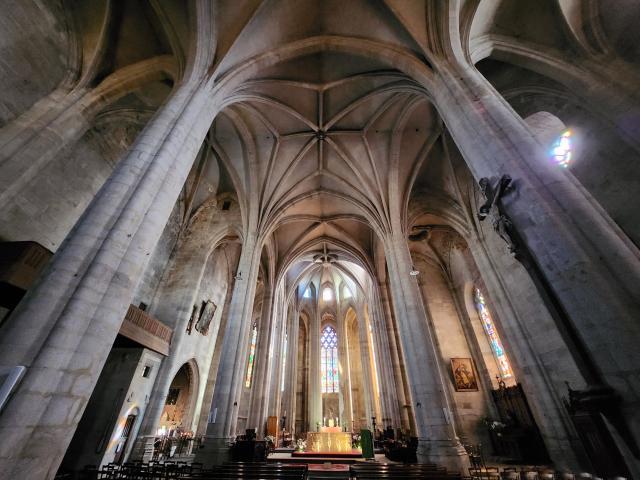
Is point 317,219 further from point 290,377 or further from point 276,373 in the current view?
point 290,377

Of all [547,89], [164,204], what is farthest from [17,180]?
[547,89]

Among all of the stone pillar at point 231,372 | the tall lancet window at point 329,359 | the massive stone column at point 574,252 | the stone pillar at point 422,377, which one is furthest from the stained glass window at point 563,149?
the tall lancet window at point 329,359

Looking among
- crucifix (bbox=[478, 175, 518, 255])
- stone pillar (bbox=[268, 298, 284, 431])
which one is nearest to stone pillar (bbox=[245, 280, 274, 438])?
stone pillar (bbox=[268, 298, 284, 431])

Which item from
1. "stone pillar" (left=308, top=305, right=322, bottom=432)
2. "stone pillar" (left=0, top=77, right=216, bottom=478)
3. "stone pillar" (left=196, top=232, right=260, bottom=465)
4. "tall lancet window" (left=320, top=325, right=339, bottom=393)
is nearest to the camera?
"stone pillar" (left=0, top=77, right=216, bottom=478)

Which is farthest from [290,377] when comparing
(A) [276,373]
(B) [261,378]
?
(B) [261,378]

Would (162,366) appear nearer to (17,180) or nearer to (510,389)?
(17,180)

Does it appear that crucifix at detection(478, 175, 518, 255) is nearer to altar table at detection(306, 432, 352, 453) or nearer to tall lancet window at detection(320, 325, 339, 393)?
altar table at detection(306, 432, 352, 453)

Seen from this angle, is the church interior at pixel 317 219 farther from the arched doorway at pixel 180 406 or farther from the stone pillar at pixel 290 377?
the stone pillar at pixel 290 377

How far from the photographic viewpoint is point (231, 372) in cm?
934

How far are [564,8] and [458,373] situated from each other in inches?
592

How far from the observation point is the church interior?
316 centimetres

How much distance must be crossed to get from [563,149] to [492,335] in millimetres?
9939

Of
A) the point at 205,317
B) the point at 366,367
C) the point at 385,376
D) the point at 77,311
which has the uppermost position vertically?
the point at 205,317

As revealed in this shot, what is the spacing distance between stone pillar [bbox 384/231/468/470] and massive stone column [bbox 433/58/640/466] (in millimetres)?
6325
